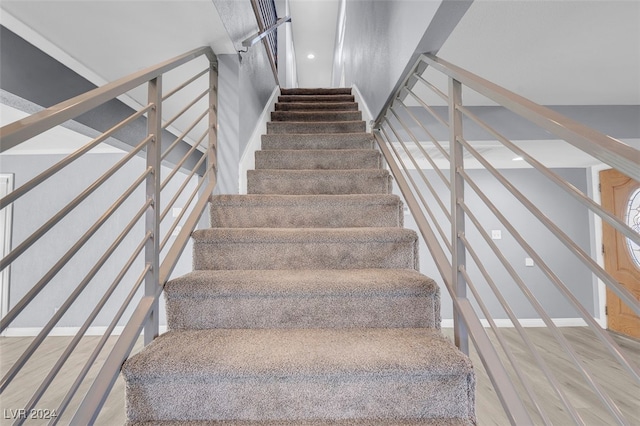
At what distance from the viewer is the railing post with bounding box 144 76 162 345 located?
3.88ft

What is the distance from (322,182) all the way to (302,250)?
689 mm

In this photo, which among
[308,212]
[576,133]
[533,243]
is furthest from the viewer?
[533,243]

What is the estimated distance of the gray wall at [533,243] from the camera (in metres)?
4.51

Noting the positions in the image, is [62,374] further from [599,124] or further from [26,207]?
[599,124]

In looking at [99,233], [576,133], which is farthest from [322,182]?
[99,233]

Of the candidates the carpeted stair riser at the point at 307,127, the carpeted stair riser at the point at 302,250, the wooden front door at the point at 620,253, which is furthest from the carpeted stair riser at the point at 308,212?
the wooden front door at the point at 620,253

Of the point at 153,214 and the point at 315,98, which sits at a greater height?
the point at 315,98

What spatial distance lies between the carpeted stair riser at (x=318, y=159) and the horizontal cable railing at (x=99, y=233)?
0.44 metres

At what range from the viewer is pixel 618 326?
4.23 metres

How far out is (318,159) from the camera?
234 cm

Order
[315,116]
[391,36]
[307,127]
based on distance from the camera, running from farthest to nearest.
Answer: [315,116] → [307,127] → [391,36]

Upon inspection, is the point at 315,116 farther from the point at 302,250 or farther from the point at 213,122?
the point at 302,250

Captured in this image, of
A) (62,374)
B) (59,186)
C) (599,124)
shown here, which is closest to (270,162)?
(599,124)

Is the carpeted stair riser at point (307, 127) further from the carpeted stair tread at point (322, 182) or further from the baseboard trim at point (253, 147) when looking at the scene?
the carpeted stair tread at point (322, 182)
